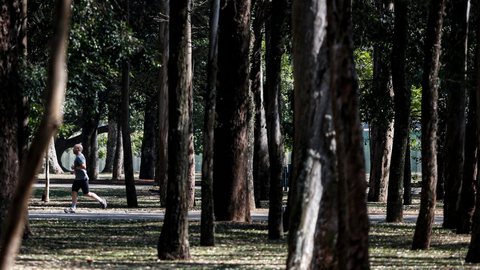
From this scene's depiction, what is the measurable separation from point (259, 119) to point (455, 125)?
37.2ft

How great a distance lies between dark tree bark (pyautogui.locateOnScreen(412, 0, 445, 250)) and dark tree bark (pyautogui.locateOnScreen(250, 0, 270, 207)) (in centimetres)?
749

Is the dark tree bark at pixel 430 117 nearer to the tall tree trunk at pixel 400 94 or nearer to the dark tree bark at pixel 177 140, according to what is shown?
the dark tree bark at pixel 177 140

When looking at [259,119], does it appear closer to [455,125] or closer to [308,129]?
[455,125]

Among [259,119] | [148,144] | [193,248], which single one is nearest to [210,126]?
[193,248]

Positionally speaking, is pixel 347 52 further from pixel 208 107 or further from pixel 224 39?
pixel 224 39

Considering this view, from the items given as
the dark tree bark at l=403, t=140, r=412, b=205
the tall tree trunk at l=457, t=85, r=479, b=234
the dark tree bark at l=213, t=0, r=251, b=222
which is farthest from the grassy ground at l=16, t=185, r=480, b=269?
the dark tree bark at l=403, t=140, r=412, b=205

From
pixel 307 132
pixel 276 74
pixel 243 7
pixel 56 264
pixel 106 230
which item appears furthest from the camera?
pixel 243 7

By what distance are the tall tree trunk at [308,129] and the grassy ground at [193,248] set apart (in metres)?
3.30

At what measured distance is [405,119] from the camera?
2420 cm

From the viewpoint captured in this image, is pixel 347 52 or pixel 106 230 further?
pixel 106 230

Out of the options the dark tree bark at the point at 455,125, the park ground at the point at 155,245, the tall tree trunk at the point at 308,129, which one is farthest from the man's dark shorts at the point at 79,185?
the tall tree trunk at the point at 308,129

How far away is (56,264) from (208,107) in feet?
12.9

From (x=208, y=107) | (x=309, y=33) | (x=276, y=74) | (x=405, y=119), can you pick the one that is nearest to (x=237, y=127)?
(x=405, y=119)

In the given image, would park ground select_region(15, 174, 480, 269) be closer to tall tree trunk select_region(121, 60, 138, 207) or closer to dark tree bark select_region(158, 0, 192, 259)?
dark tree bark select_region(158, 0, 192, 259)
